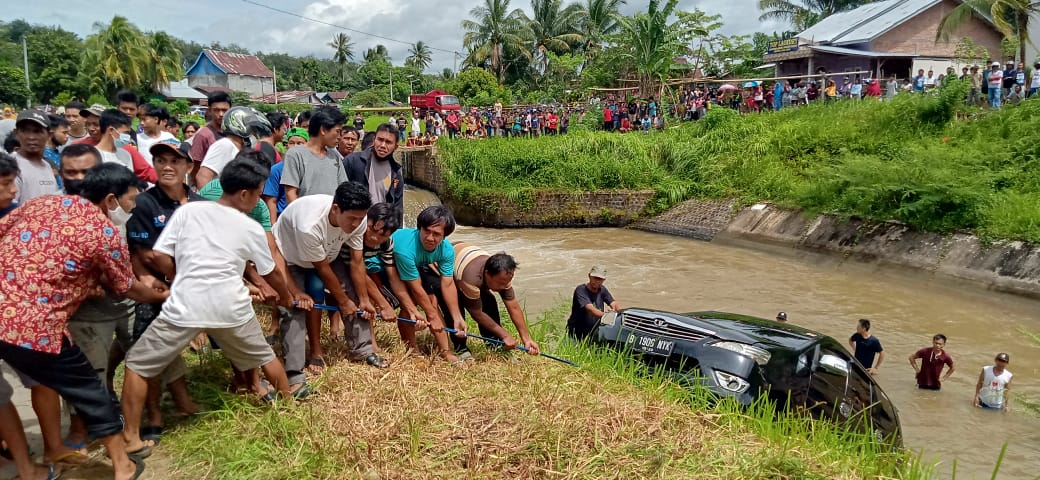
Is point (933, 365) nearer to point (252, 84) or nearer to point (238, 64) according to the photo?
point (238, 64)

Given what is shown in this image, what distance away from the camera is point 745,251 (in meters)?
15.5

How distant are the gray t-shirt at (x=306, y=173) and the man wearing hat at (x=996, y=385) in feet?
22.2

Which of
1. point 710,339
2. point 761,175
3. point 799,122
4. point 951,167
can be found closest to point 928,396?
point 710,339

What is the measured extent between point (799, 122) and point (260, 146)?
1693 cm

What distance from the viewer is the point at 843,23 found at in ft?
99.4

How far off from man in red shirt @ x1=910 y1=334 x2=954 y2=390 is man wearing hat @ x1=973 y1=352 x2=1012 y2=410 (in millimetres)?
401

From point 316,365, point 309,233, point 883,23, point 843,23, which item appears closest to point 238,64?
point 843,23

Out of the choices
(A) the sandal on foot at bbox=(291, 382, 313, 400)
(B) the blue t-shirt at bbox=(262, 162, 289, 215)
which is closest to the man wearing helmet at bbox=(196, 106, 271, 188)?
(B) the blue t-shirt at bbox=(262, 162, 289, 215)

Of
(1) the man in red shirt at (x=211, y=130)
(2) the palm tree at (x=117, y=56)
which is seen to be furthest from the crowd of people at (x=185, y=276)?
(2) the palm tree at (x=117, y=56)

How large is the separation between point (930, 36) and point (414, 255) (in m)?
29.6

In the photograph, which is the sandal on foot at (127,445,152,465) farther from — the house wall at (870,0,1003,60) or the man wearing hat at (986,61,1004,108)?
the house wall at (870,0,1003,60)

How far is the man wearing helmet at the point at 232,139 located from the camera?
5141mm

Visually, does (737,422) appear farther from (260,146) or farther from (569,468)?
(260,146)

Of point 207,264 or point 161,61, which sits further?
point 161,61
